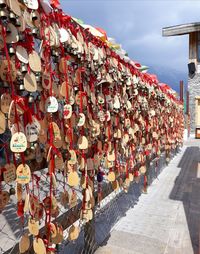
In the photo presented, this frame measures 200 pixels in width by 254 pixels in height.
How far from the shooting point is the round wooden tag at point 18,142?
1.20 meters

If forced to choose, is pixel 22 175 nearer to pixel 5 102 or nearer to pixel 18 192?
pixel 18 192

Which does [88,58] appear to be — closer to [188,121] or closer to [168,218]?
[168,218]

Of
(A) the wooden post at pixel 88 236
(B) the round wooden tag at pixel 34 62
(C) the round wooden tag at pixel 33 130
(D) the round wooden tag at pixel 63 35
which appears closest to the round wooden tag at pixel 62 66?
(D) the round wooden tag at pixel 63 35

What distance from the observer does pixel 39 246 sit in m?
1.47

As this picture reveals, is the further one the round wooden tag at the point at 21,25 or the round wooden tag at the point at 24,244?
the round wooden tag at the point at 24,244

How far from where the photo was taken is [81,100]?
1.82 meters

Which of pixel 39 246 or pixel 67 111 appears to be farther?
pixel 67 111

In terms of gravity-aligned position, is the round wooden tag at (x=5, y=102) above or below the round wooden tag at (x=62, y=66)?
below

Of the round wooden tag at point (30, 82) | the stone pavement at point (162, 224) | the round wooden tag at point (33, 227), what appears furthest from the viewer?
the stone pavement at point (162, 224)

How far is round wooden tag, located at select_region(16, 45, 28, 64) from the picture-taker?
123 cm

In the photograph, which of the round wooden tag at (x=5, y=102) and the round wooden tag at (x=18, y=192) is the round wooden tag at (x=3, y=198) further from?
the round wooden tag at (x=5, y=102)

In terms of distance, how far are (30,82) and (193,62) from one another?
16.0m

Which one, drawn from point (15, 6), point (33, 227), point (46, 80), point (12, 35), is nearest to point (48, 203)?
point (33, 227)

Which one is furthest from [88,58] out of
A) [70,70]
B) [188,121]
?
[188,121]
